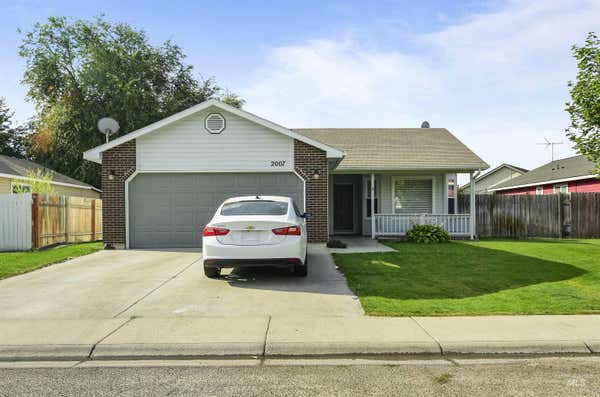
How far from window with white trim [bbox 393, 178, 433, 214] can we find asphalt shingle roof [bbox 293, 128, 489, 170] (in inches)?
44.1

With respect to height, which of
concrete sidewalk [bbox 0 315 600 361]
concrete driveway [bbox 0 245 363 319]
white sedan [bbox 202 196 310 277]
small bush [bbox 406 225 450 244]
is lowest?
concrete sidewalk [bbox 0 315 600 361]

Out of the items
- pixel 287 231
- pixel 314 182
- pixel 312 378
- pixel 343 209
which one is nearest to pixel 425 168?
pixel 343 209

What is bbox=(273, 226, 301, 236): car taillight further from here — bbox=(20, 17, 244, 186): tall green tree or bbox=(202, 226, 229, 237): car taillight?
bbox=(20, 17, 244, 186): tall green tree

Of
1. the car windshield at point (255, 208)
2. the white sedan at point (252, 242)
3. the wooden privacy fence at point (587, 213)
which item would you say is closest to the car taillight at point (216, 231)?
the white sedan at point (252, 242)

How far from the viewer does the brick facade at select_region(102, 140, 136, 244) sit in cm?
1309

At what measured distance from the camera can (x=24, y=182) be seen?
65.7ft

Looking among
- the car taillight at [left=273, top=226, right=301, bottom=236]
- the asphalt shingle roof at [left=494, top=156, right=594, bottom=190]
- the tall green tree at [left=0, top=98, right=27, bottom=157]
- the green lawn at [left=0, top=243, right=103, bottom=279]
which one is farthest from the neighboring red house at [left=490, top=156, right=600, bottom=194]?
the tall green tree at [left=0, top=98, right=27, bottom=157]

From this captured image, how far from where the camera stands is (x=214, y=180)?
13.4 metres

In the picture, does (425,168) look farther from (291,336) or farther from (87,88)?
(87,88)

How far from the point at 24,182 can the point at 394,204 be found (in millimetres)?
16281

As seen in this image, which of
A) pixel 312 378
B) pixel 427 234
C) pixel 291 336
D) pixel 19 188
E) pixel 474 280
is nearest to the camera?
pixel 312 378

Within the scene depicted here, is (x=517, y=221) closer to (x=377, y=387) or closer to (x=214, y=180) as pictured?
(x=214, y=180)

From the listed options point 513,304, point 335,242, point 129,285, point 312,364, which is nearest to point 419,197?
point 335,242

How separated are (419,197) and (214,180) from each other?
27.6 feet
